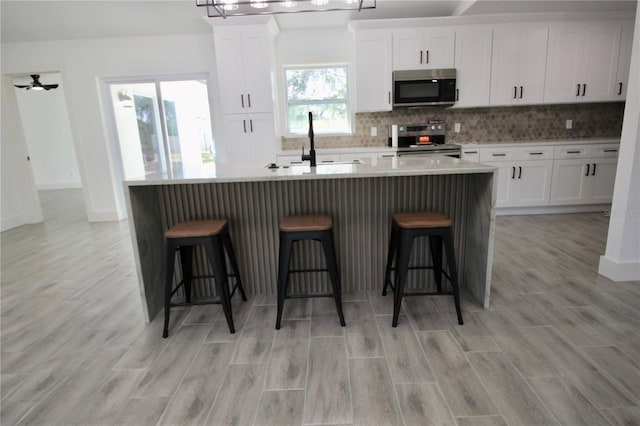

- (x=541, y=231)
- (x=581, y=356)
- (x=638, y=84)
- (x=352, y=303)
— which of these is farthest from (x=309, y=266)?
(x=541, y=231)

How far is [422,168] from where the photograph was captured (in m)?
1.99

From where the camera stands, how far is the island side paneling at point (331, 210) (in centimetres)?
235

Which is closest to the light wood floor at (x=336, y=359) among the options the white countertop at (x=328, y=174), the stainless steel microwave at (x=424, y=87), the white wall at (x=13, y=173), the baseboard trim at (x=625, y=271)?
the baseboard trim at (x=625, y=271)

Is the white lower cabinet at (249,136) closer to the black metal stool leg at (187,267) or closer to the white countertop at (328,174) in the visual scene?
the black metal stool leg at (187,267)

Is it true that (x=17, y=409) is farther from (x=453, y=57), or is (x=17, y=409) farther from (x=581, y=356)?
(x=453, y=57)

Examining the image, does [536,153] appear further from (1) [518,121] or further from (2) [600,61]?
(2) [600,61]

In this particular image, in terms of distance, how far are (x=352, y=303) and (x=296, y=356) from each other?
2.18 feet

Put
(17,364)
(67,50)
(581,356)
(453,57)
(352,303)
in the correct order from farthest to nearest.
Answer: (67,50) → (453,57) → (352,303) → (17,364) → (581,356)

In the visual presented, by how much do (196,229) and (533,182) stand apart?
14.0 feet

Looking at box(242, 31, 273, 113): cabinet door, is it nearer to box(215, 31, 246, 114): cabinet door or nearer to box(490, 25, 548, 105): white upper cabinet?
box(215, 31, 246, 114): cabinet door

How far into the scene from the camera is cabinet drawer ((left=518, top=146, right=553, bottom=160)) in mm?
4270

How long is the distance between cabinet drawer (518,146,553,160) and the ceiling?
5.33 feet

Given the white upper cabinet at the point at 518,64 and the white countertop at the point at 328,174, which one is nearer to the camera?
the white countertop at the point at 328,174

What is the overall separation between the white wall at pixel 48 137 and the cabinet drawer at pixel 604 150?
10013 millimetres
